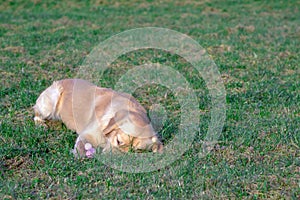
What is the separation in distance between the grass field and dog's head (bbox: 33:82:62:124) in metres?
0.13

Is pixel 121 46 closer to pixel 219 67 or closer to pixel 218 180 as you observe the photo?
pixel 219 67

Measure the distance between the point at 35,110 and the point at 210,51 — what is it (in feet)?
13.8

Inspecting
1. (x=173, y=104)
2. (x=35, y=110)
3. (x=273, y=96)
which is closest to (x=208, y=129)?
(x=173, y=104)

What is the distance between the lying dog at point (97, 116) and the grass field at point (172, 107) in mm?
165

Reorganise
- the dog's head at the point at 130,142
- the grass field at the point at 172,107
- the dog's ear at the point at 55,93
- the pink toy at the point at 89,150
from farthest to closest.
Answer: the dog's ear at the point at 55,93, the pink toy at the point at 89,150, the dog's head at the point at 130,142, the grass field at the point at 172,107

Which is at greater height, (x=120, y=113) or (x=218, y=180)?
(x=120, y=113)

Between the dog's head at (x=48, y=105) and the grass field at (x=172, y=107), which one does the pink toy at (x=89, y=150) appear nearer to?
the grass field at (x=172, y=107)

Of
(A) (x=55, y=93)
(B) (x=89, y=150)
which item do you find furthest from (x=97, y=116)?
(A) (x=55, y=93)

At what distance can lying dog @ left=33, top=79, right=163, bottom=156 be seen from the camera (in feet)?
14.4

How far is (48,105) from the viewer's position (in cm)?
539

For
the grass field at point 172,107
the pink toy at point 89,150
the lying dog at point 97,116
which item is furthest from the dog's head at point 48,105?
the pink toy at point 89,150

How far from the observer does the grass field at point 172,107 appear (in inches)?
161

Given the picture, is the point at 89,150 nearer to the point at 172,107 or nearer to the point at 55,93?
the point at 55,93

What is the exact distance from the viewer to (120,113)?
4.46 meters
